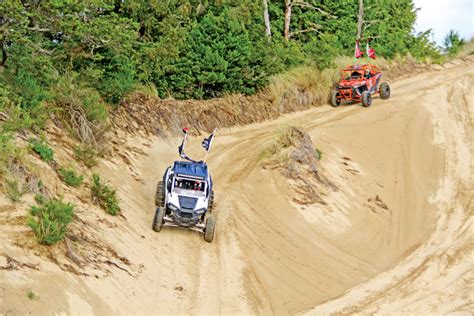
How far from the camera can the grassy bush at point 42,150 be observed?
51.3 feet

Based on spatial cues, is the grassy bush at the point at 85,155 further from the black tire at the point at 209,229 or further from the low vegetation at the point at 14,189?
the black tire at the point at 209,229

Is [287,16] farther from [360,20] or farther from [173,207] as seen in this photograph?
[173,207]

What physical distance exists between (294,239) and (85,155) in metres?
6.16

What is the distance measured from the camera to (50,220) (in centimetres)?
1278

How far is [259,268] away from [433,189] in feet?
31.2

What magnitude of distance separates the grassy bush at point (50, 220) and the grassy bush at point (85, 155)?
3.82 metres

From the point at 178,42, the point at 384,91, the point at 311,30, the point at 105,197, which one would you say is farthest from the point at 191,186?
the point at 311,30

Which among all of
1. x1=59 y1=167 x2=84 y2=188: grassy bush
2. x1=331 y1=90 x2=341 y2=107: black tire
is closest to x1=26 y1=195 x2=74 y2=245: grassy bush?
x1=59 y1=167 x2=84 y2=188: grassy bush

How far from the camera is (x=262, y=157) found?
21.1 metres

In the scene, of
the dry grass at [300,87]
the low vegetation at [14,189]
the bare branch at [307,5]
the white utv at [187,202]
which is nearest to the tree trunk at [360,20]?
the bare branch at [307,5]

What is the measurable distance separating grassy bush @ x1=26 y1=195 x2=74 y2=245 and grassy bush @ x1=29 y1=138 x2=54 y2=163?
237cm

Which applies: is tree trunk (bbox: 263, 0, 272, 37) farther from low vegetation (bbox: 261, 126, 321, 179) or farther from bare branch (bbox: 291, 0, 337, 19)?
low vegetation (bbox: 261, 126, 321, 179)

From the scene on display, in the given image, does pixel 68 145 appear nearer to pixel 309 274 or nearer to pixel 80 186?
pixel 80 186

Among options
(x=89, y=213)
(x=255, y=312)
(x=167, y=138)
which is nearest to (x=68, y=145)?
(x=89, y=213)
